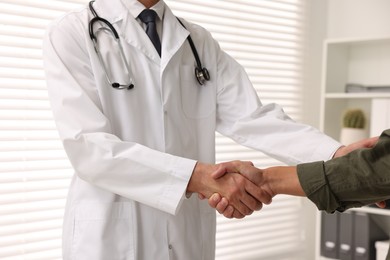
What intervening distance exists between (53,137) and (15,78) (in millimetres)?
298

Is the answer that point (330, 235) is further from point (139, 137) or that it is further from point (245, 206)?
point (139, 137)

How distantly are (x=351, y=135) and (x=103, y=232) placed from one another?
1785 mm

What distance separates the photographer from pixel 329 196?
1324mm

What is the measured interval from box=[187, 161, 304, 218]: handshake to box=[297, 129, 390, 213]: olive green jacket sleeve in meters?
0.26

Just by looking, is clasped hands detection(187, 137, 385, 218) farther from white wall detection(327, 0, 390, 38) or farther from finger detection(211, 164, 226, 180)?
white wall detection(327, 0, 390, 38)

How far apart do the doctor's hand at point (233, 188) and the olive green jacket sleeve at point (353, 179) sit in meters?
0.34

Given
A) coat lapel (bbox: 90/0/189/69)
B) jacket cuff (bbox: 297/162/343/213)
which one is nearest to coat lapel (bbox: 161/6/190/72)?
coat lapel (bbox: 90/0/189/69)

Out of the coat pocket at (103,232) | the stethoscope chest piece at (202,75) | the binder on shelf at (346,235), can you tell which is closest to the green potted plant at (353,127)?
the binder on shelf at (346,235)

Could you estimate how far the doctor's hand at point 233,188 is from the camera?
1.60 meters

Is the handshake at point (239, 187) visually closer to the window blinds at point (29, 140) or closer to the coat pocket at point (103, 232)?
the coat pocket at point (103, 232)

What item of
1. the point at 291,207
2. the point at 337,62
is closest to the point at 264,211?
the point at 291,207

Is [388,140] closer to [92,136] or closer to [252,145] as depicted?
[252,145]

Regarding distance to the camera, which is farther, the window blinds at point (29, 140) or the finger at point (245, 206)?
the window blinds at point (29, 140)

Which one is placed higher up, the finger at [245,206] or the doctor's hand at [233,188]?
the doctor's hand at [233,188]
